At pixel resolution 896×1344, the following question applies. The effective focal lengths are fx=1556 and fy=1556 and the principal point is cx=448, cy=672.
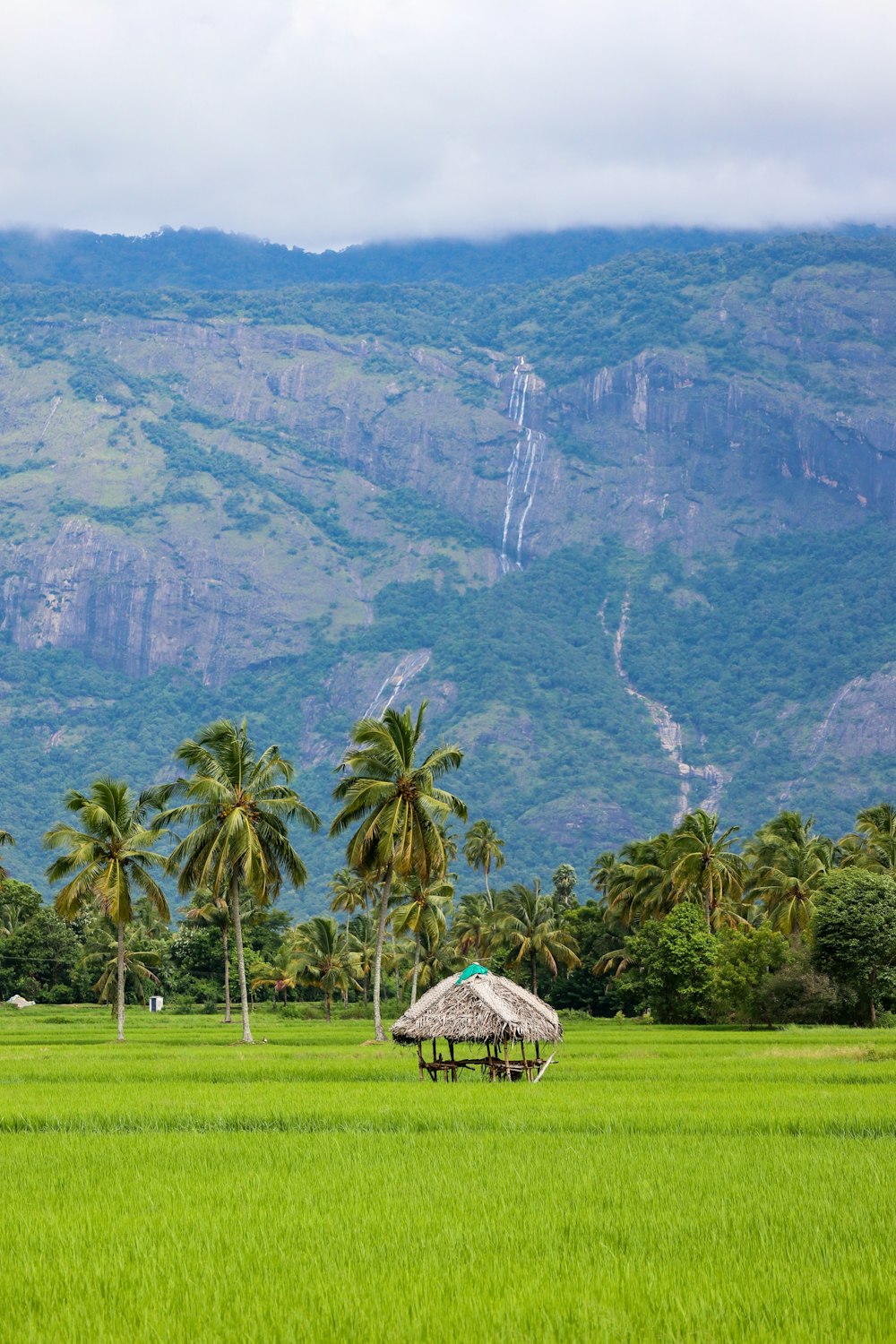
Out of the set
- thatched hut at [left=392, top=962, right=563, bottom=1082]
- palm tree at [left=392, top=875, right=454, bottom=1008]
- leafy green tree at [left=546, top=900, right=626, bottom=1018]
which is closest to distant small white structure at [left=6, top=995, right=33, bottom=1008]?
palm tree at [left=392, top=875, right=454, bottom=1008]

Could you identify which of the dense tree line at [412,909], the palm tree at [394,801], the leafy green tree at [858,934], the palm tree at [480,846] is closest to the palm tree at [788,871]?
the dense tree line at [412,909]

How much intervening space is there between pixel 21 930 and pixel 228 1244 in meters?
94.4

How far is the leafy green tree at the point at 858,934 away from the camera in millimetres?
55781

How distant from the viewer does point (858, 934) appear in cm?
5597

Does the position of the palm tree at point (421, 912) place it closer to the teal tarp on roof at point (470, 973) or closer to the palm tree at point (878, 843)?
the palm tree at point (878, 843)

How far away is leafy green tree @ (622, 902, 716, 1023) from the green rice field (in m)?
32.2

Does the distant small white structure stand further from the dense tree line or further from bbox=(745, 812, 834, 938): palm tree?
bbox=(745, 812, 834, 938): palm tree

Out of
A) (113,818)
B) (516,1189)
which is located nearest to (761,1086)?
(516,1189)

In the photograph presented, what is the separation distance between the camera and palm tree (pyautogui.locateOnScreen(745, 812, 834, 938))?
75125mm

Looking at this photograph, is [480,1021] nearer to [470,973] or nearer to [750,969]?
[470,973]

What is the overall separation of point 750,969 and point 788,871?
19.1 m

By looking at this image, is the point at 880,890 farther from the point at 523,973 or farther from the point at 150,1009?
the point at 150,1009

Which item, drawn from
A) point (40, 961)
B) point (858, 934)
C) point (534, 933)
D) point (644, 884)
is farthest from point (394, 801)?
point (40, 961)

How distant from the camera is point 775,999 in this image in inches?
2378
